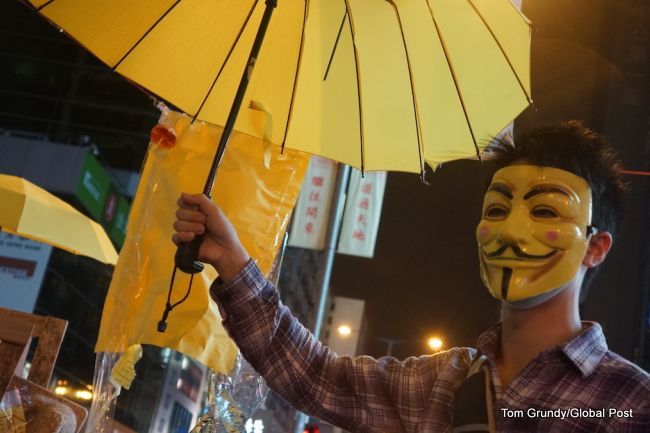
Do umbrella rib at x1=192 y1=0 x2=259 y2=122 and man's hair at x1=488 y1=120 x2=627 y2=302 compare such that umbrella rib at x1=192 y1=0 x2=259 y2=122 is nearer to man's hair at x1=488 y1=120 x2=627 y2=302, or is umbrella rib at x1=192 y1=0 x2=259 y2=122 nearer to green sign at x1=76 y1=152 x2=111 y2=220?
man's hair at x1=488 y1=120 x2=627 y2=302

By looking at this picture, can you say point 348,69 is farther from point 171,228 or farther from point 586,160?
point 171,228

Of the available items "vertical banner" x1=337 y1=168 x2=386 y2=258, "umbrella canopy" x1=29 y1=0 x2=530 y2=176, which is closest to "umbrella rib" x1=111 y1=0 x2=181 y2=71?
"umbrella canopy" x1=29 y1=0 x2=530 y2=176

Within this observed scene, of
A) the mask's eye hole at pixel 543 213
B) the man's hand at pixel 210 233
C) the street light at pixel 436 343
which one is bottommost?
the man's hand at pixel 210 233

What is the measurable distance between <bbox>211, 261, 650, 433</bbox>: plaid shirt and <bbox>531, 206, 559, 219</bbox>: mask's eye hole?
31 centimetres

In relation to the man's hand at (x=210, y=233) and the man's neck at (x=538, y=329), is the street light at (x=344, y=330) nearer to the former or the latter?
the man's neck at (x=538, y=329)

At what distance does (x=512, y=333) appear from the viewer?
6.06ft

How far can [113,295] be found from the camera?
288 cm

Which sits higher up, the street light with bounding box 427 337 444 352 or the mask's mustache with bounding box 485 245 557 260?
the street light with bounding box 427 337 444 352

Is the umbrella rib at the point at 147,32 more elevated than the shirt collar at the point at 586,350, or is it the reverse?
the umbrella rib at the point at 147,32

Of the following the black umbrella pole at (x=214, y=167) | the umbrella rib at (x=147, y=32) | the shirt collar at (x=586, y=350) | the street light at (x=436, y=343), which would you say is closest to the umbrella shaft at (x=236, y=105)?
the black umbrella pole at (x=214, y=167)

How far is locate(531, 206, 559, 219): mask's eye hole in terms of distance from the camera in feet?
6.00

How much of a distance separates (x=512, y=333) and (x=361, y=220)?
538cm

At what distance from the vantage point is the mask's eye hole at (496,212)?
6.25ft

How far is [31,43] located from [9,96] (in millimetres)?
1881
